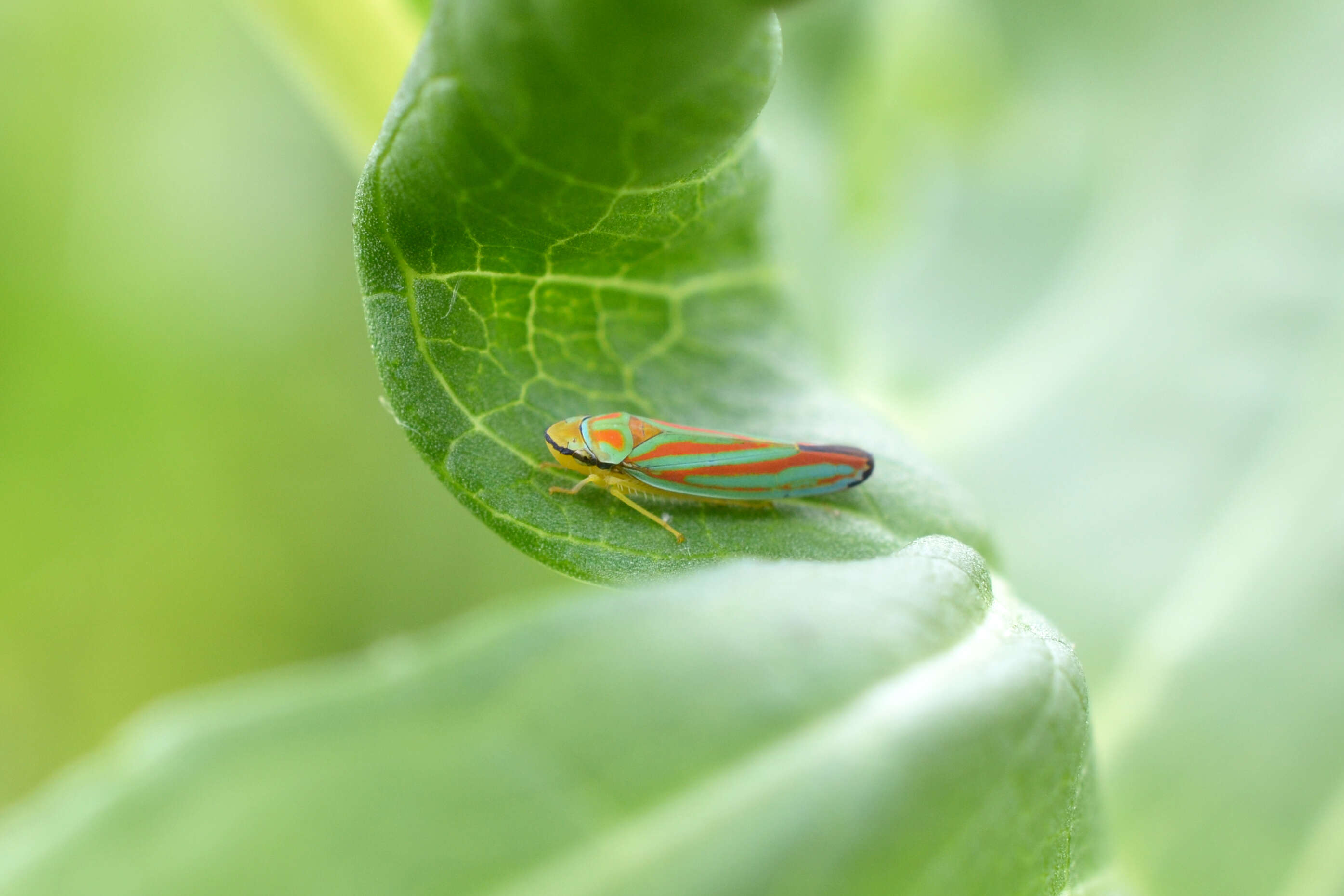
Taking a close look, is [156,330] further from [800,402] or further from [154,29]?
[800,402]

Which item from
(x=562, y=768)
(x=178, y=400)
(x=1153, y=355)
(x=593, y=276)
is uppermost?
(x=593, y=276)

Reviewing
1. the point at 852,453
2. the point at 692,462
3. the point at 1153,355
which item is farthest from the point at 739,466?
the point at 1153,355

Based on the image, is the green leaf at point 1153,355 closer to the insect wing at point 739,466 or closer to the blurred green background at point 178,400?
the insect wing at point 739,466

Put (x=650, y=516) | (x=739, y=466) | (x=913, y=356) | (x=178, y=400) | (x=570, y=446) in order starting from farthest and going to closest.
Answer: (x=178, y=400) → (x=913, y=356) → (x=739, y=466) → (x=570, y=446) → (x=650, y=516)

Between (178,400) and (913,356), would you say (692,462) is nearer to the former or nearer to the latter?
(913,356)

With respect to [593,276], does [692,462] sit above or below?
below

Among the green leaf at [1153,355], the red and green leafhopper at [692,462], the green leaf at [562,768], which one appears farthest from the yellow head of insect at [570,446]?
the green leaf at [1153,355]

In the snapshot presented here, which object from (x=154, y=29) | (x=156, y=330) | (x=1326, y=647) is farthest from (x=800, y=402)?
(x=154, y=29)
